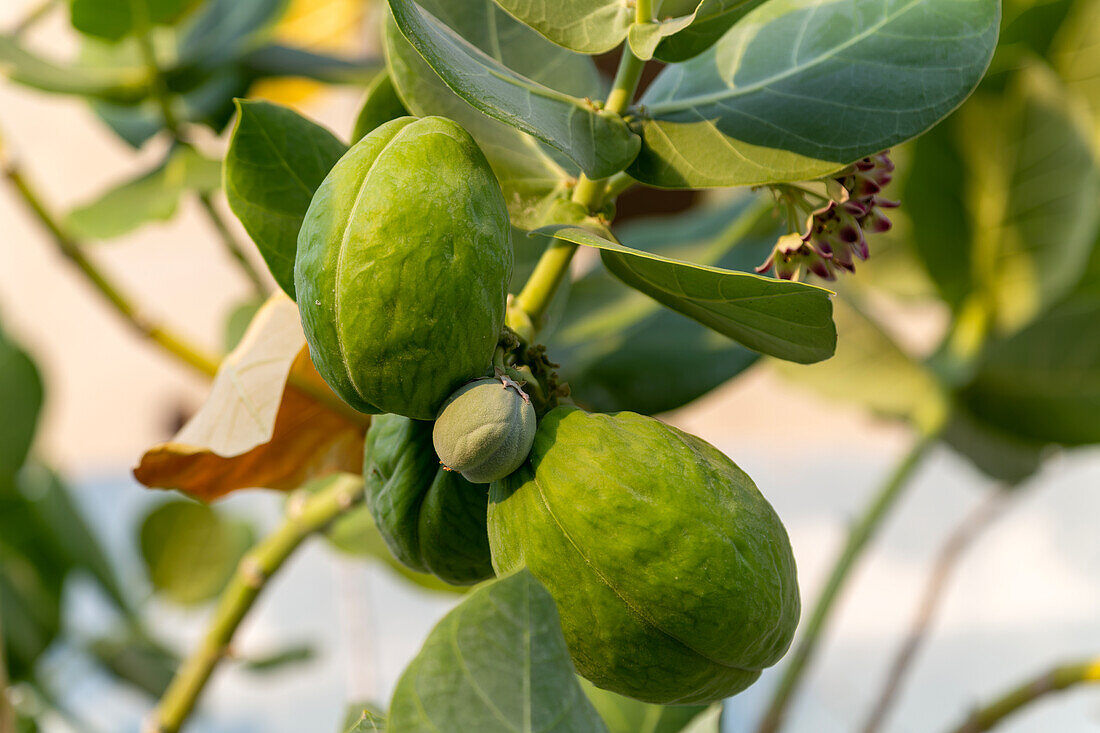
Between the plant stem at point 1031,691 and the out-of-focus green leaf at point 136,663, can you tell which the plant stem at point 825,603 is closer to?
the plant stem at point 1031,691

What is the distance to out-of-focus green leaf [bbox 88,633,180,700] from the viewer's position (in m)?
0.71

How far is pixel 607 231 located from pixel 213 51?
386mm

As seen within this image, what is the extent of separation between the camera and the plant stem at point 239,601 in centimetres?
41

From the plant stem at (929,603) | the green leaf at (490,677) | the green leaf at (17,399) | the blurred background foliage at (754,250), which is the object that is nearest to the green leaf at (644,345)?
the blurred background foliage at (754,250)

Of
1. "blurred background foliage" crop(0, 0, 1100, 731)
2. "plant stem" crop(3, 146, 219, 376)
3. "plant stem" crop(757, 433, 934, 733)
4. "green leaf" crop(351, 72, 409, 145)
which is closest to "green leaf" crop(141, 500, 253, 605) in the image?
"blurred background foliage" crop(0, 0, 1100, 731)

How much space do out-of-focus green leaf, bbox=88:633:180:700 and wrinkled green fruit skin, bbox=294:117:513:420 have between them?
0.59 metres

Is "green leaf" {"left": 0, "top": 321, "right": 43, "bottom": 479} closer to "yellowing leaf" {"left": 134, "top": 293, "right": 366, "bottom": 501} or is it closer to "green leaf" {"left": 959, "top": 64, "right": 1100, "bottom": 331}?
"yellowing leaf" {"left": 134, "top": 293, "right": 366, "bottom": 501}

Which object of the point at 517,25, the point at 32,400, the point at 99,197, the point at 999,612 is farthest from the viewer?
the point at 999,612

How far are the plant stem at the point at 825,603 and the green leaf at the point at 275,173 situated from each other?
0.38m

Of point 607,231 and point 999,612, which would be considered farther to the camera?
point 999,612

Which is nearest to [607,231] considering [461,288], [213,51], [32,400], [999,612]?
[461,288]

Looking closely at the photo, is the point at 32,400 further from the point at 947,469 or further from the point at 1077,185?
the point at 947,469

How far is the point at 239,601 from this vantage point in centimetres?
43

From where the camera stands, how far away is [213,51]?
0.55 m
